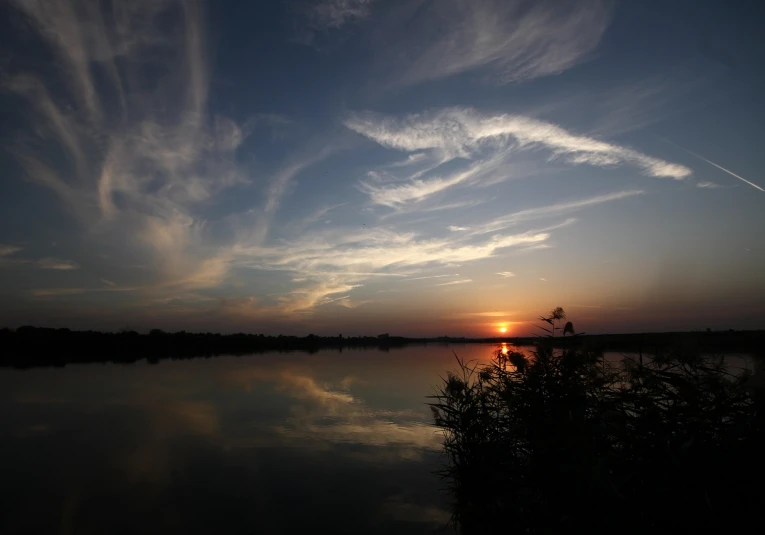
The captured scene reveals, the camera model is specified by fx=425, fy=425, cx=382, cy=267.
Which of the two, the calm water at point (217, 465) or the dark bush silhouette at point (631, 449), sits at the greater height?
the dark bush silhouette at point (631, 449)

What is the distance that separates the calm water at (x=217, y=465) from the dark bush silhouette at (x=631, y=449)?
→ 4426mm

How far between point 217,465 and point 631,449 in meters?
12.2

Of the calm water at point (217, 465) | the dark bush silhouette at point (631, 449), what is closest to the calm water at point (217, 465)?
the calm water at point (217, 465)

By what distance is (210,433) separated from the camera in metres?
17.3

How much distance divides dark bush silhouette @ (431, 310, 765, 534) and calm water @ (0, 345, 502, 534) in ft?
14.5

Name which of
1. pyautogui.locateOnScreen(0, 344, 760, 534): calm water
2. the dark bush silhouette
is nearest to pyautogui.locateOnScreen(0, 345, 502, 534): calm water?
pyautogui.locateOnScreen(0, 344, 760, 534): calm water

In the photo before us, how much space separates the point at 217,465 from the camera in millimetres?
13008

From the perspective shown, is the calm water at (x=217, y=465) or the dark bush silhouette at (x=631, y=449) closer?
the dark bush silhouette at (x=631, y=449)

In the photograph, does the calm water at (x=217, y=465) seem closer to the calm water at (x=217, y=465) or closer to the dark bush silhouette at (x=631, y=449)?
the calm water at (x=217, y=465)

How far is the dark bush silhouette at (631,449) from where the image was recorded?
3898 mm

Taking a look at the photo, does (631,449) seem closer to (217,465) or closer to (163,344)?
(217,465)

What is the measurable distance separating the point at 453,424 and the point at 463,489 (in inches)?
53.4

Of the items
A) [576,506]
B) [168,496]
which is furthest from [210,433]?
[576,506]

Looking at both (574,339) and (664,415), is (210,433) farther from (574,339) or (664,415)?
(664,415)
